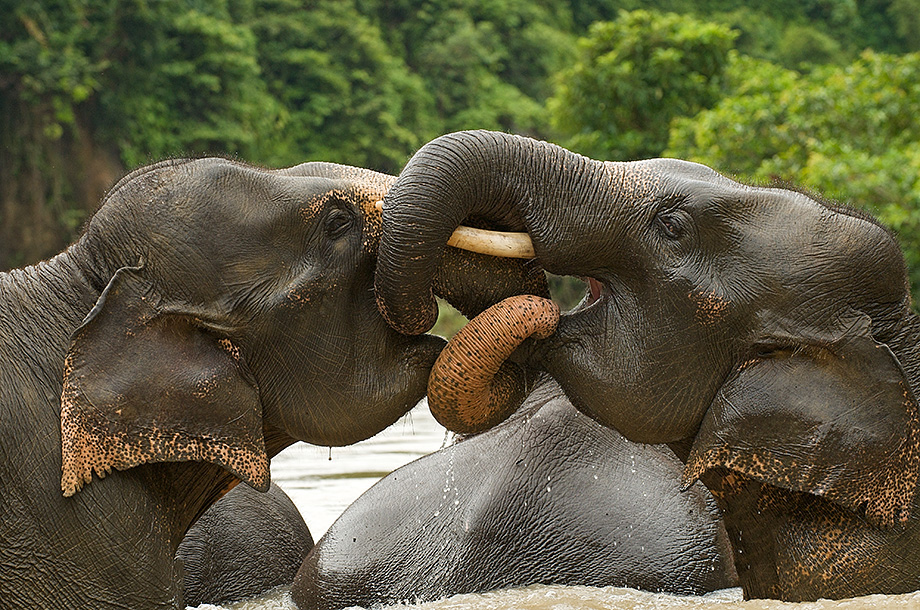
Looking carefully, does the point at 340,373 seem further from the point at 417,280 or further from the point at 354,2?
the point at 354,2

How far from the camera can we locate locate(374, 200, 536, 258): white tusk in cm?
302

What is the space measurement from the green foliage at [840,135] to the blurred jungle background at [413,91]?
3cm

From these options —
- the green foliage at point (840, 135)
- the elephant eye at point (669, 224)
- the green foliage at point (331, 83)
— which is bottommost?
the green foliage at point (331, 83)

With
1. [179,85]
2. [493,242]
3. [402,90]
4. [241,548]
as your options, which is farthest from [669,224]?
[402,90]

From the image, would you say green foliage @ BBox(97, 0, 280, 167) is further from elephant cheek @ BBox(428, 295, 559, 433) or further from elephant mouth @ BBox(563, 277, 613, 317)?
elephant cheek @ BBox(428, 295, 559, 433)

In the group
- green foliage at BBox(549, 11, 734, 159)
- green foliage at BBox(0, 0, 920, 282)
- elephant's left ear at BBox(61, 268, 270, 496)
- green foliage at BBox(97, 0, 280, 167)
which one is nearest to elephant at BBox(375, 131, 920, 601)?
elephant's left ear at BBox(61, 268, 270, 496)

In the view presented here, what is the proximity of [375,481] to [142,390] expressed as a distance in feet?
10.5

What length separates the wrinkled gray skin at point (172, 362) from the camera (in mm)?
2811

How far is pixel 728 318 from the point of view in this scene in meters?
3.06

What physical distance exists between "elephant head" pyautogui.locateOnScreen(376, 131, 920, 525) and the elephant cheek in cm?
4

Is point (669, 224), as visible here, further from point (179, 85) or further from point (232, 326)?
point (179, 85)

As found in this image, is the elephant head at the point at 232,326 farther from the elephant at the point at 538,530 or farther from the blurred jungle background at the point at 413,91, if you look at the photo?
the elephant at the point at 538,530

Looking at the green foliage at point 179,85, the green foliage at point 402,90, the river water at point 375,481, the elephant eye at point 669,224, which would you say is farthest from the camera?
the green foliage at point 179,85

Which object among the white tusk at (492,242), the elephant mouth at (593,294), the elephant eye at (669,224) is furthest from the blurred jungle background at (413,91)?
the elephant eye at (669,224)
